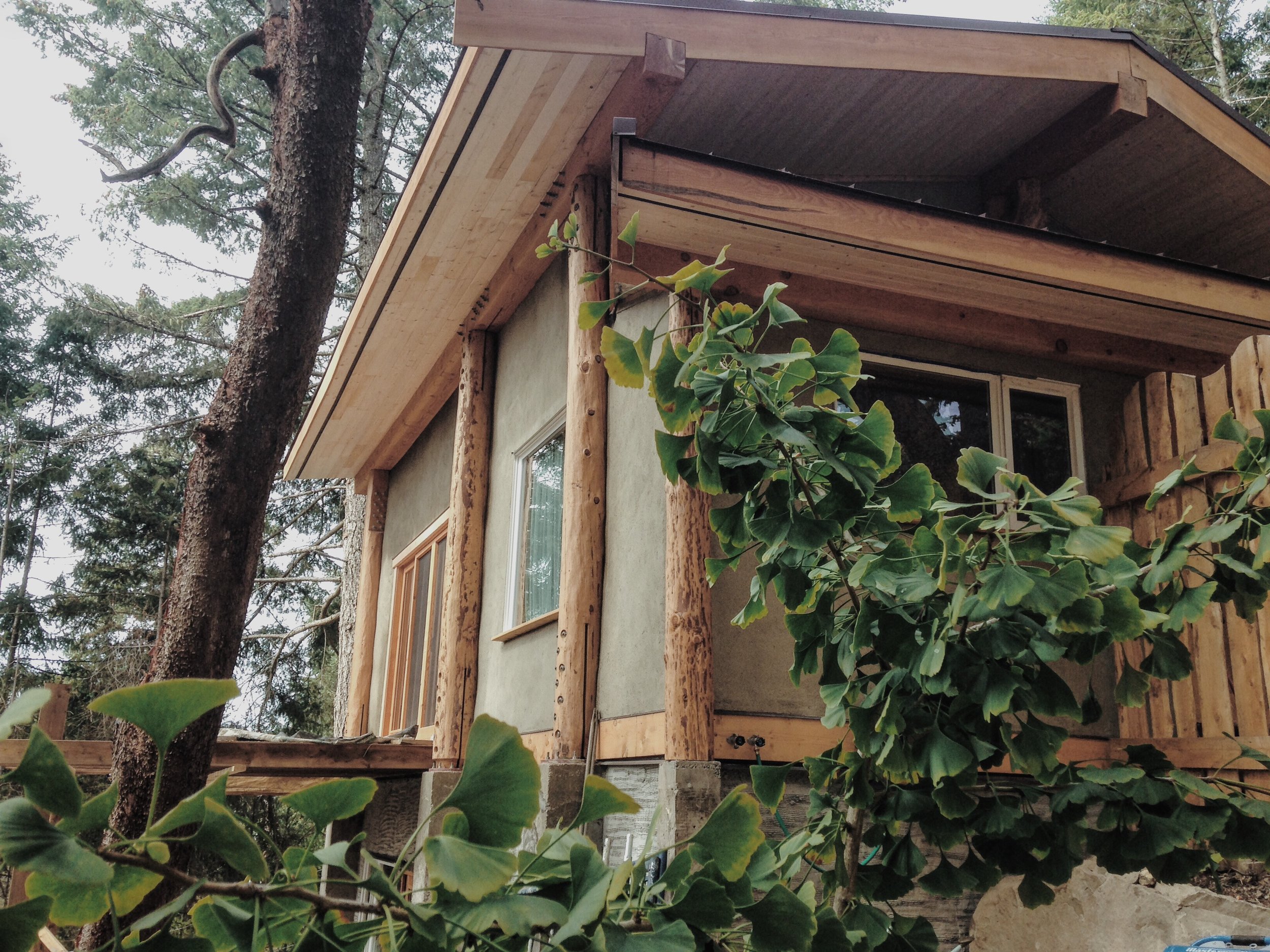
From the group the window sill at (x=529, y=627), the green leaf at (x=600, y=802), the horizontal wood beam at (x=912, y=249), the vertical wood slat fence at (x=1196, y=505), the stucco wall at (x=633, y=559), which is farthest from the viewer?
the window sill at (x=529, y=627)

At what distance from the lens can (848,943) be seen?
99 centimetres

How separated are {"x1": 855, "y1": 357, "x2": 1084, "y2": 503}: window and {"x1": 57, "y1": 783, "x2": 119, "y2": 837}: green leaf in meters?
4.62

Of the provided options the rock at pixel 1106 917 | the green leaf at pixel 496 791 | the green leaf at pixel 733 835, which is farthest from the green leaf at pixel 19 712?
the rock at pixel 1106 917

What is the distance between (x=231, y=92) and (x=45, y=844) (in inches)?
699

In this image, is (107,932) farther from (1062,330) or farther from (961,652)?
(1062,330)

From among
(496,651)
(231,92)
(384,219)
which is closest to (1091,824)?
(496,651)

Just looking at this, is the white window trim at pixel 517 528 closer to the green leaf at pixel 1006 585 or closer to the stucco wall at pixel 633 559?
the stucco wall at pixel 633 559

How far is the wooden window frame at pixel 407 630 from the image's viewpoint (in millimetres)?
8703

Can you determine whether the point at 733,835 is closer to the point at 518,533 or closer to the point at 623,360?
the point at 623,360

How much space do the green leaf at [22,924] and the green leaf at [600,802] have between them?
380mm

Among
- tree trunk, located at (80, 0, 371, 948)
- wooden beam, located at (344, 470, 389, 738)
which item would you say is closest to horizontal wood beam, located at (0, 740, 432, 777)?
tree trunk, located at (80, 0, 371, 948)

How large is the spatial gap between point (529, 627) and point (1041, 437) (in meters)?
3.13

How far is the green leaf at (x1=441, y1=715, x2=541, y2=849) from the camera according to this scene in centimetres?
71

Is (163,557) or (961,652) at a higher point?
(163,557)
